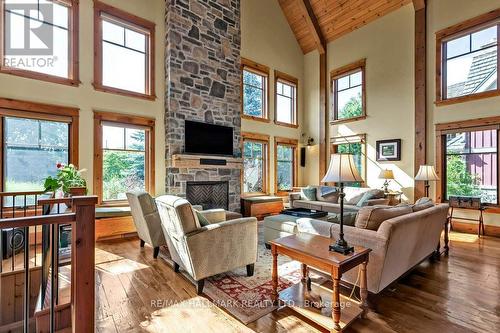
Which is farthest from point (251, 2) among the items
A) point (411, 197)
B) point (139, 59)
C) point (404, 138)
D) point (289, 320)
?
point (289, 320)

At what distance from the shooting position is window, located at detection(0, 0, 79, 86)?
399cm

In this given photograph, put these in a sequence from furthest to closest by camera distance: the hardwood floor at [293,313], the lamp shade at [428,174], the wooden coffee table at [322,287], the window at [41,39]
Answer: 1. the lamp shade at [428,174]
2. the window at [41,39]
3. the hardwood floor at [293,313]
4. the wooden coffee table at [322,287]

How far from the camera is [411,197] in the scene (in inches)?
233

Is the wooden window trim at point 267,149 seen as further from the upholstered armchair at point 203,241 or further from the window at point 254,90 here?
the upholstered armchair at point 203,241

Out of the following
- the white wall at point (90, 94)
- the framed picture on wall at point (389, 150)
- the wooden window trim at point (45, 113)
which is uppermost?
the white wall at point (90, 94)

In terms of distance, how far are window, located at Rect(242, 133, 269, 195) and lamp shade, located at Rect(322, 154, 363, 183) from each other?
15.5 feet

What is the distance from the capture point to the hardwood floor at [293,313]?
6.77ft

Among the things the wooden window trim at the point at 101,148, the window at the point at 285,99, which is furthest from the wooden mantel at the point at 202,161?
the window at the point at 285,99

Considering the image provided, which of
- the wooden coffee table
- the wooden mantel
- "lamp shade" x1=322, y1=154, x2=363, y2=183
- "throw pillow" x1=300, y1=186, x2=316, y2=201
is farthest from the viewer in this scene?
"throw pillow" x1=300, y1=186, x2=316, y2=201

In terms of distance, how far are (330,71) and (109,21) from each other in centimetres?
587

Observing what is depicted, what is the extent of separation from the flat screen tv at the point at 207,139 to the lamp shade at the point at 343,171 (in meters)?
3.89

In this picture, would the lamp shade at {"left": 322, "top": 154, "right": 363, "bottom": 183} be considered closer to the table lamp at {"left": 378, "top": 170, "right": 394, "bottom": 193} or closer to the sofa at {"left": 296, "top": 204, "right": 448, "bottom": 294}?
the sofa at {"left": 296, "top": 204, "right": 448, "bottom": 294}

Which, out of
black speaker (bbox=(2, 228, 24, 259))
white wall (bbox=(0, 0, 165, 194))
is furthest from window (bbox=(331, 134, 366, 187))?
black speaker (bbox=(2, 228, 24, 259))

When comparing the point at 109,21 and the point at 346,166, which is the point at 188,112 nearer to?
the point at 109,21
